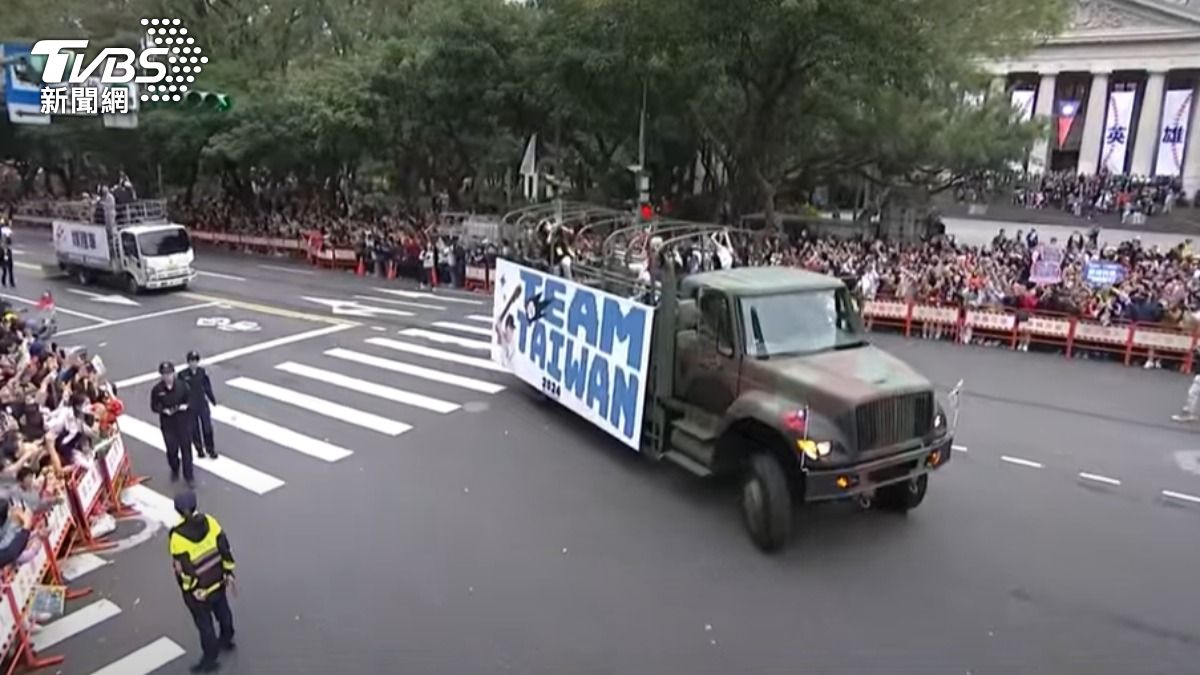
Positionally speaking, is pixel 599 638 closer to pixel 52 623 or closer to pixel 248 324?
pixel 52 623

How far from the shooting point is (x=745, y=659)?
24.1 feet

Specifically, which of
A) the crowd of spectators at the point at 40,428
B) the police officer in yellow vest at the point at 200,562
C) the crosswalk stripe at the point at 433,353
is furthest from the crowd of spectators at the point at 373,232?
the police officer in yellow vest at the point at 200,562

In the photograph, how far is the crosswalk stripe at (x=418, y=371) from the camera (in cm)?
1581

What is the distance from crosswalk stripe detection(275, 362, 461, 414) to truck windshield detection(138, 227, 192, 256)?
35.3ft

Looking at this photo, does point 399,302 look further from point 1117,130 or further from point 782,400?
point 1117,130

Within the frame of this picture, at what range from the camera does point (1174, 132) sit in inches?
2034

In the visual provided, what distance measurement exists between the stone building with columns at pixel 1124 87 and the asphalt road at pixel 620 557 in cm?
4674

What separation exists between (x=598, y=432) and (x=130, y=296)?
18.8m

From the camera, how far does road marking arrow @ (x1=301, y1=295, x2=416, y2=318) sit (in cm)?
2280

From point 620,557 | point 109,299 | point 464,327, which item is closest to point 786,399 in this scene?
point 620,557

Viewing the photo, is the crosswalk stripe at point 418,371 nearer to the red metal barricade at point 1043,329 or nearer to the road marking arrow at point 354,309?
the road marking arrow at point 354,309

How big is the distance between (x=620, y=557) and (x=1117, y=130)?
57895mm

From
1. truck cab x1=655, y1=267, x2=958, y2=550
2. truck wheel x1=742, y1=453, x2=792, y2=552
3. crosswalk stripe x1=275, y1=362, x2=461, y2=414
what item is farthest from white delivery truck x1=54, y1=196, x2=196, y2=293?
truck wheel x1=742, y1=453, x2=792, y2=552

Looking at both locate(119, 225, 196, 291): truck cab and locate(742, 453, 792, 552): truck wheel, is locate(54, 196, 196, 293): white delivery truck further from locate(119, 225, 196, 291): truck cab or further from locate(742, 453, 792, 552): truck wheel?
locate(742, 453, 792, 552): truck wheel
